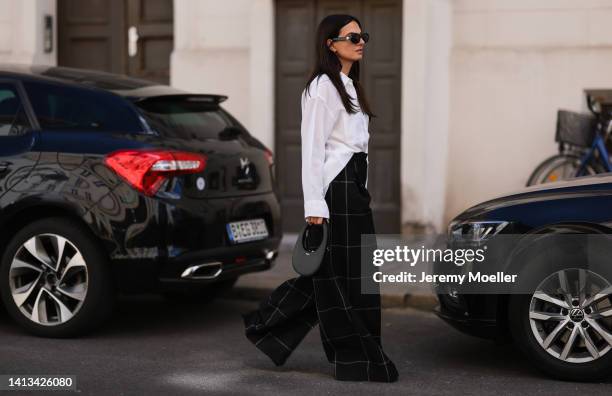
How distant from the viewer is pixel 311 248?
17.8 feet

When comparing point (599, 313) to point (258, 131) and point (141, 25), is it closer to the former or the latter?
point (258, 131)

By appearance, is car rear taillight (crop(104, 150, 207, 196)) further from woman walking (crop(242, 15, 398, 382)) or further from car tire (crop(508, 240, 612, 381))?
car tire (crop(508, 240, 612, 381))

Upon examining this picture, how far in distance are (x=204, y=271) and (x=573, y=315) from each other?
2306mm

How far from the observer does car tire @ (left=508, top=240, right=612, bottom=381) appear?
5469 mm

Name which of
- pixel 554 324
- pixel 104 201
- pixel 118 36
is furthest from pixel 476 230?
pixel 118 36

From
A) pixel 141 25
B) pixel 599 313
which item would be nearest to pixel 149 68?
pixel 141 25

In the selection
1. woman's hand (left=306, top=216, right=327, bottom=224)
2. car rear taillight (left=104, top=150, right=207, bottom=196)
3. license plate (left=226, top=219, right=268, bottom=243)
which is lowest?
license plate (left=226, top=219, right=268, bottom=243)

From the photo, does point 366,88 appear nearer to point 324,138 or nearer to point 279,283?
point 279,283

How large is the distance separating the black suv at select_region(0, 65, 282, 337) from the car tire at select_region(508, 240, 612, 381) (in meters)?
2.04

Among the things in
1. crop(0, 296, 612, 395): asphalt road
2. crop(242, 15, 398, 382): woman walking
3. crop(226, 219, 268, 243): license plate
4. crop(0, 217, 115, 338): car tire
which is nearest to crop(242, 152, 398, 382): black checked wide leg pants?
crop(242, 15, 398, 382): woman walking

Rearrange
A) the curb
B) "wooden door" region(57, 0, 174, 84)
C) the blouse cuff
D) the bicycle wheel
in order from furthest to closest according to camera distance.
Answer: "wooden door" region(57, 0, 174, 84) < the bicycle wheel < the curb < the blouse cuff

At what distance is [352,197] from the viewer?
5504mm

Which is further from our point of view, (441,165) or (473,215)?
(441,165)

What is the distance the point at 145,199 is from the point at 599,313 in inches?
105
